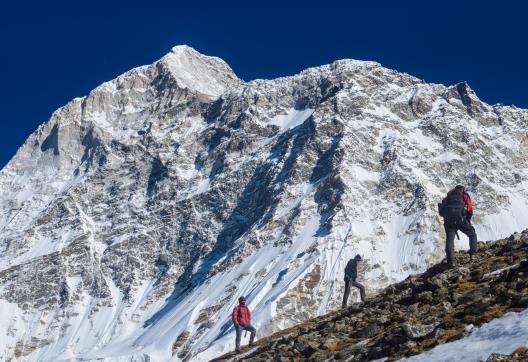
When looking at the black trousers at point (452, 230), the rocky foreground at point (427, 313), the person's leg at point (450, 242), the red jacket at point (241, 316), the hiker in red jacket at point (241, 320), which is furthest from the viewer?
the red jacket at point (241, 316)

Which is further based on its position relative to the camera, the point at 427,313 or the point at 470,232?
the point at 470,232

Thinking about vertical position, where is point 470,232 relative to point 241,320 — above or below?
below

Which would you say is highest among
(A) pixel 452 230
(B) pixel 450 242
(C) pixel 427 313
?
(A) pixel 452 230

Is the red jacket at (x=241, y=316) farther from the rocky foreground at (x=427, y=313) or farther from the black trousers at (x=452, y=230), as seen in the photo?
the black trousers at (x=452, y=230)

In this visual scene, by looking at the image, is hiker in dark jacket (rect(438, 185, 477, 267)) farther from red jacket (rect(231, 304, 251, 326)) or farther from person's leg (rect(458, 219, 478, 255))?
red jacket (rect(231, 304, 251, 326))

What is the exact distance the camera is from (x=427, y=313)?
25047mm

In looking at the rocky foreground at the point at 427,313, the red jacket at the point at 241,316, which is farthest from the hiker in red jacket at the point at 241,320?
the rocky foreground at the point at 427,313

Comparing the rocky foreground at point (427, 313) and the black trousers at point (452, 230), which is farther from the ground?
the black trousers at point (452, 230)

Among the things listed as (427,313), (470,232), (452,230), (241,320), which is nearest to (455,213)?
(452,230)

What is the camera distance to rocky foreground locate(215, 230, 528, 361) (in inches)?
875

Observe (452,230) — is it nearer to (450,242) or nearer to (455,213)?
(450,242)

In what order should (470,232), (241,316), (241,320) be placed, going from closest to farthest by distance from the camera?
1. (470,232)
2. (241,320)
3. (241,316)

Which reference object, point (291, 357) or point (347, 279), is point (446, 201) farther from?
point (347, 279)

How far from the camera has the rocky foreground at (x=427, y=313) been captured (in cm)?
2223
